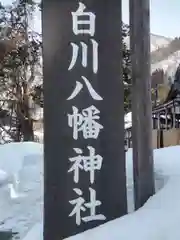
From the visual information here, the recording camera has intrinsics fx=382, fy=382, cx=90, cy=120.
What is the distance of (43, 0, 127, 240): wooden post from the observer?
3.08 meters

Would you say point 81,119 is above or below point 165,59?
below

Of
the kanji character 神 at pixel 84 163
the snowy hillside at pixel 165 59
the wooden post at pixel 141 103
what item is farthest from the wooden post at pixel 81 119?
the snowy hillside at pixel 165 59

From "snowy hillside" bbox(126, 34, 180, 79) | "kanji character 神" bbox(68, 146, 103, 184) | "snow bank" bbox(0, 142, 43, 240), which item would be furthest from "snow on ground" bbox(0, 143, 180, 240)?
"snowy hillside" bbox(126, 34, 180, 79)

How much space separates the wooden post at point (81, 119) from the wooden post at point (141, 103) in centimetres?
24

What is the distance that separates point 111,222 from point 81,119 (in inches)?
32.9

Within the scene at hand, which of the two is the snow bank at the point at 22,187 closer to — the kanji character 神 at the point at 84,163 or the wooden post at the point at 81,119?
the wooden post at the point at 81,119

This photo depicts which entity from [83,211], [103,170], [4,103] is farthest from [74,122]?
[4,103]

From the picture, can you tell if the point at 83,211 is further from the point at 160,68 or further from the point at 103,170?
the point at 160,68

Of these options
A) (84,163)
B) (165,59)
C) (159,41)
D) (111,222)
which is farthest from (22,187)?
(165,59)

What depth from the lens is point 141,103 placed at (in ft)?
10.9

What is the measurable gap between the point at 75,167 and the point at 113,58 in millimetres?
938

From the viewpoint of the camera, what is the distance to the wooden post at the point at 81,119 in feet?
10.1

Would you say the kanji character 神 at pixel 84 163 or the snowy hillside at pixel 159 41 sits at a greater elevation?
the snowy hillside at pixel 159 41

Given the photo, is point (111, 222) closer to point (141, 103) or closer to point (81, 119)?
point (81, 119)
